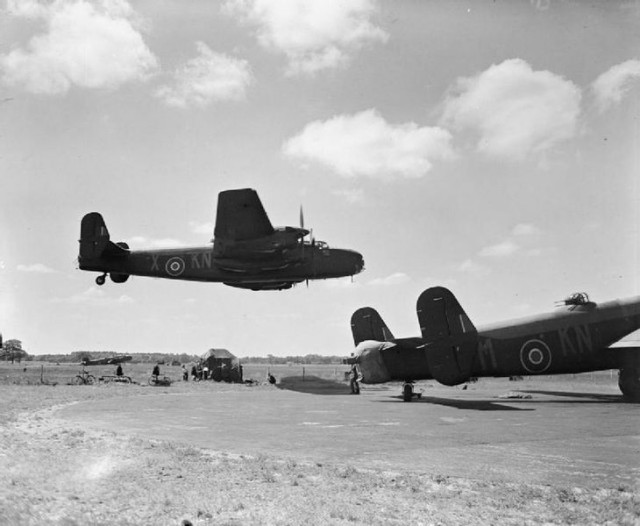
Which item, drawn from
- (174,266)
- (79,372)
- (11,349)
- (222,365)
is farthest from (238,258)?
(11,349)

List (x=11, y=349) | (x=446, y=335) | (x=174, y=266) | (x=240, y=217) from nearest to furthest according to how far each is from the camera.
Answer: (x=240, y=217)
(x=446, y=335)
(x=174, y=266)
(x=11, y=349)

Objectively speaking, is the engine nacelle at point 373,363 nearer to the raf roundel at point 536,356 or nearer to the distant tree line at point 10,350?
the raf roundel at point 536,356

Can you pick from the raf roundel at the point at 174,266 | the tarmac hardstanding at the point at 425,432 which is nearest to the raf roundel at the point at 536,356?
the tarmac hardstanding at the point at 425,432

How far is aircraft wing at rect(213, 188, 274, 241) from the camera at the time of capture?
909 inches

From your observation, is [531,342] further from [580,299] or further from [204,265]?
[204,265]

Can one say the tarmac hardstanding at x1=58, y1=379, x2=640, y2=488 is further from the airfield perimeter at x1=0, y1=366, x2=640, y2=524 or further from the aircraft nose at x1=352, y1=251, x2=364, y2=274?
the aircraft nose at x1=352, y1=251, x2=364, y2=274

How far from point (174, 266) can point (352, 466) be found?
19906 mm

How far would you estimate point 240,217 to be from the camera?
2389cm

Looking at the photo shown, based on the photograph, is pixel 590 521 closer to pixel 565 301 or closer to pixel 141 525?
pixel 141 525

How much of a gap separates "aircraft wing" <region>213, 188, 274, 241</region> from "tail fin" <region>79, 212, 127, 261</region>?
683 centimetres

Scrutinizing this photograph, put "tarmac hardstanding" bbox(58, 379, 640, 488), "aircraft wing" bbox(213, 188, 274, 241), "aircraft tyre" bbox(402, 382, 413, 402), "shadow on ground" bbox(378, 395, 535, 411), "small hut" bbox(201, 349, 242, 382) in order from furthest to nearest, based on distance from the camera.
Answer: "small hut" bbox(201, 349, 242, 382)
"aircraft tyre" bbox(402, 382, 413, 402)
"aircraft wing" bbox(213, 188, 274, 241)
"shadow on ground" bbox(378, 395, 535, 411)
"tarmac hardstanding" bbox(58, 379, 640, 488)

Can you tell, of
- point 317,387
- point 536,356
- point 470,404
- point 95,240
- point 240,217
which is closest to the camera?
point 470,404

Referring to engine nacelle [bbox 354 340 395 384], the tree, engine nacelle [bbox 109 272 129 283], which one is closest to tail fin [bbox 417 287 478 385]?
engine nacelle [bbox 354 340 395 384]

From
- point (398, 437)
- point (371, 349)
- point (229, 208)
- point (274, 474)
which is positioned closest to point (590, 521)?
point (274, 474)
